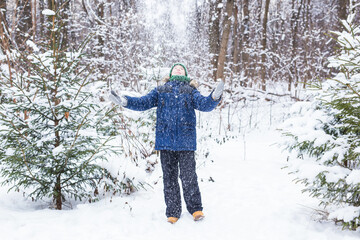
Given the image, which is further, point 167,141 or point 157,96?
point 157,96

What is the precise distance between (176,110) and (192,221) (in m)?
1.25

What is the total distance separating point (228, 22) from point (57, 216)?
876cm

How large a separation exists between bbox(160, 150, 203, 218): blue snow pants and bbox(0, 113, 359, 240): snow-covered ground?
0.51 feet

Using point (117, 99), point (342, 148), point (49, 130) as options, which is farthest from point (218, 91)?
point (49, 130)

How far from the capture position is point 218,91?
250 centimetres

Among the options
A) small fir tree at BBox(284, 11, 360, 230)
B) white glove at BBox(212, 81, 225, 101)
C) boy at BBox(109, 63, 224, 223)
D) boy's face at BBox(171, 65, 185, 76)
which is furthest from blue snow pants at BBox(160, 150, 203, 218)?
small fir tree at BBox(284, 11, 360, 230)

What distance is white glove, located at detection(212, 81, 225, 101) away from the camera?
2471 mm

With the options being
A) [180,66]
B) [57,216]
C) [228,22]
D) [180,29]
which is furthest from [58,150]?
[180,29]

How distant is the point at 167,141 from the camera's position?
272 centimetres

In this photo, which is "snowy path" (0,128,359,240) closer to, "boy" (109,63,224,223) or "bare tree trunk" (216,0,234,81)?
"boy" (109,63,224,223)

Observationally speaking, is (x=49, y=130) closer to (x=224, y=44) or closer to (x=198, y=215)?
(x=198, y=215)

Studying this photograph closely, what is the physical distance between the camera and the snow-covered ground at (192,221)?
2.44m

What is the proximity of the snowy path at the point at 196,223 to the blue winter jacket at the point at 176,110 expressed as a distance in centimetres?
85

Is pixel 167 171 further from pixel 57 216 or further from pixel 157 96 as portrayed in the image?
pixel 57 216
